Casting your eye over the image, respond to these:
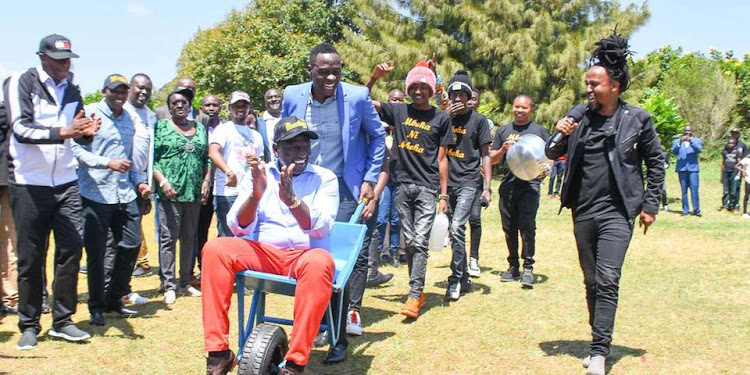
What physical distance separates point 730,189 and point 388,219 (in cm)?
1146

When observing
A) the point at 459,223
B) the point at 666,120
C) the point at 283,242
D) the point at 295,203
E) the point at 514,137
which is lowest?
the point at 459,223

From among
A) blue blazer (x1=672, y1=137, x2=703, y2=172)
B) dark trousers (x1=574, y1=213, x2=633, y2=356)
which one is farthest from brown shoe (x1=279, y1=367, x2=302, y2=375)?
blue blazer (x1=672, y1=137, x2=703, y2=172)

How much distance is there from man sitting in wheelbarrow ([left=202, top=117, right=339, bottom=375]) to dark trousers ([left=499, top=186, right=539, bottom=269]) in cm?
386

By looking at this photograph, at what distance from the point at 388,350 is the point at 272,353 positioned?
1561 millimetres

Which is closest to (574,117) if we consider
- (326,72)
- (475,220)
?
(326,72)

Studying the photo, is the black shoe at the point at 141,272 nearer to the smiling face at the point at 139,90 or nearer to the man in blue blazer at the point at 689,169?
the smiling face at the point at 139,90

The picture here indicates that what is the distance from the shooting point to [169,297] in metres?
7.05

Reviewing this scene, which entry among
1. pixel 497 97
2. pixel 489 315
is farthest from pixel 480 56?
pixel 489 315

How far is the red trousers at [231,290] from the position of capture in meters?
4.13

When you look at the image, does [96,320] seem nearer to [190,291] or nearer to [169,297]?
[169,297]

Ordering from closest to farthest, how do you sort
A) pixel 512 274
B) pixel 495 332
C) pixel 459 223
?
pixel 495 332, pixel 459 223, pixel 512 274

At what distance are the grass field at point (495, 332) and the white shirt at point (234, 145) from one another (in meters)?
1.37

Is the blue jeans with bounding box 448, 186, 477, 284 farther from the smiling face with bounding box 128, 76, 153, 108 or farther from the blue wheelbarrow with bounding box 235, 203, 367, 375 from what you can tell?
the smiling face with bounding box 128, 76, 153, 108

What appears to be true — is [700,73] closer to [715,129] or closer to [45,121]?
[715,129]
